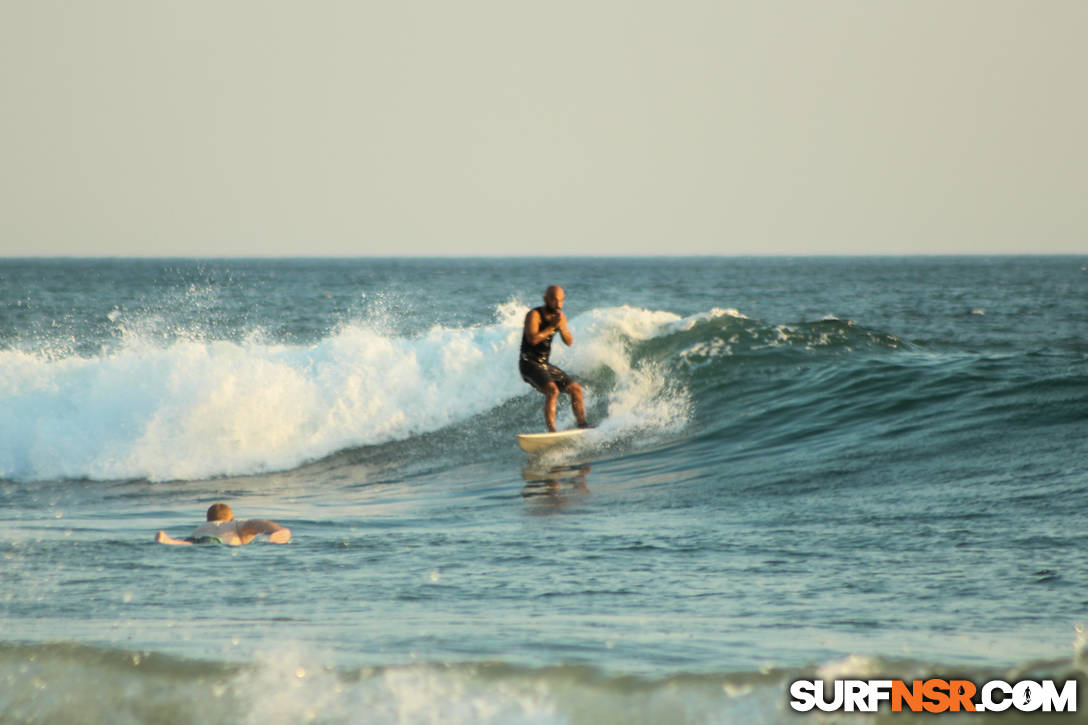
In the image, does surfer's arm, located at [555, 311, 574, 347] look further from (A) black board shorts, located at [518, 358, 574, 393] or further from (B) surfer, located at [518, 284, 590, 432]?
(A) black board shorts, located at [518, 358, 574, 393]

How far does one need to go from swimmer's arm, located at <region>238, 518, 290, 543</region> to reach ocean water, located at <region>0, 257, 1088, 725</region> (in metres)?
0.30

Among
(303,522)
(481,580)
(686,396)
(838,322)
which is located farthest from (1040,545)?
(838,322)

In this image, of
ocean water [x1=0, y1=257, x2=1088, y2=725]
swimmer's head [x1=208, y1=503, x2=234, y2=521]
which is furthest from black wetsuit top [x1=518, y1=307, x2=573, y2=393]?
swimmer's head [x1=208, y1=503, x2=234, y2=521]

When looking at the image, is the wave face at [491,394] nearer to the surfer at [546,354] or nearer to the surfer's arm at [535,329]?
the surfer at [546,354]

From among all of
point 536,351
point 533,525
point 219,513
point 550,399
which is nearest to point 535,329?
point 536,351

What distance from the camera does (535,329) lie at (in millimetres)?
12172

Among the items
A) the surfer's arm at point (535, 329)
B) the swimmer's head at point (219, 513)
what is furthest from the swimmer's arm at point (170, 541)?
the surfer's arm at point (535, 329)

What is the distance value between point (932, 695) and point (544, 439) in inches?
342

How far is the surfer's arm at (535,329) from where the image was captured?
12.2m

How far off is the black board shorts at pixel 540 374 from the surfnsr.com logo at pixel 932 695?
26.4ft

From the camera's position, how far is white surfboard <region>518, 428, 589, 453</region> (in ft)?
42.3

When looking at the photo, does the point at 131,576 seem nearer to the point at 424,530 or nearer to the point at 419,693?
the point at 424,530

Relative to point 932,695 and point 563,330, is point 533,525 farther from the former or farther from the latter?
point 932,695

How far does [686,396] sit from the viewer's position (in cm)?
1507
